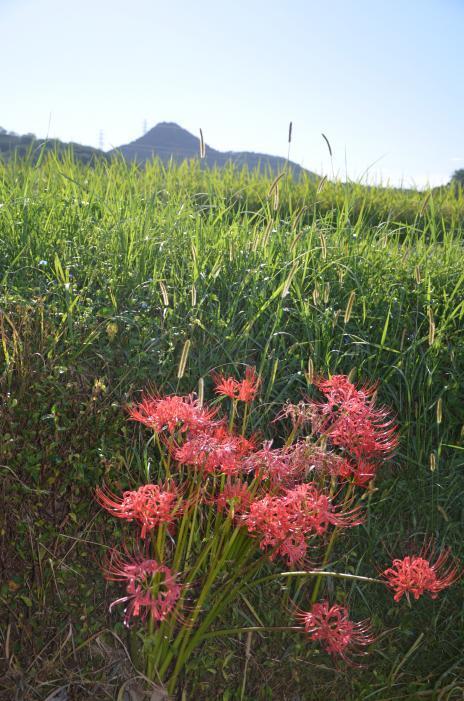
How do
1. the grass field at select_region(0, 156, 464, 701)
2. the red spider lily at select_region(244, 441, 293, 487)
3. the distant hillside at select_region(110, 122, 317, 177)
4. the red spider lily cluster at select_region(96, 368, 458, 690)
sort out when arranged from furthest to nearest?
the distant hillside at select_region(110, 122, 317, 177), the grass field at select_region(0, 156, 464, 701), the red spider lily at select_region(244, 441, 293, 487), the red spider lily cluster at select_region(96, 368, 458, 690)

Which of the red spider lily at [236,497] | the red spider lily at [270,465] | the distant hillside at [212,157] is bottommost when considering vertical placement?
the red spider lily at [236,497]

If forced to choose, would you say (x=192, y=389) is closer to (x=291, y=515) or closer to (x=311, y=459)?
(x=311, y=459)

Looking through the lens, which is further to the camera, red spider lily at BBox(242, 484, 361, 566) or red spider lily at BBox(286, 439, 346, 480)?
red spider lily at BBox(286, 439, 346, 480)

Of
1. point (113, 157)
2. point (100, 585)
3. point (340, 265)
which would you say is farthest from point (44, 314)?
point (113, 157)

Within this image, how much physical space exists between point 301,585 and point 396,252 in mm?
2029

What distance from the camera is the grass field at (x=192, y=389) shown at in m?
2.43

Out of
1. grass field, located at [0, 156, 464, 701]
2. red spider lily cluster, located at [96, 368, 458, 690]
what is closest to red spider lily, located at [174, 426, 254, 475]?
red spider lily cluster, located at [96, 368, 458, 690]

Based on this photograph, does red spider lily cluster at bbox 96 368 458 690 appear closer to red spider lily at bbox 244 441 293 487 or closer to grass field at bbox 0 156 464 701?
red spider lily at bbox 244 441 293 487

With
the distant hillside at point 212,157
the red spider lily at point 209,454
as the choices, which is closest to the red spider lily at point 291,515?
the red spider lily at point 209,454

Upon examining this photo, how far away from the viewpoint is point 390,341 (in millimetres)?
3211

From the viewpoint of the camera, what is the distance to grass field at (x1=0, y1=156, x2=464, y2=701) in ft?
7.98

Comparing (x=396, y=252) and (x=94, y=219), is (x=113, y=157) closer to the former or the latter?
(x=94, y=219)

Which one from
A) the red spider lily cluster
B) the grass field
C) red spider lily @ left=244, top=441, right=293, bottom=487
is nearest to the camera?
the red spider lily cluster

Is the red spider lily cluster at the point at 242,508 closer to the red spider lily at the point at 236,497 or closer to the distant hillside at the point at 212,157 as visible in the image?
the red spider lily at the point at 236,497
